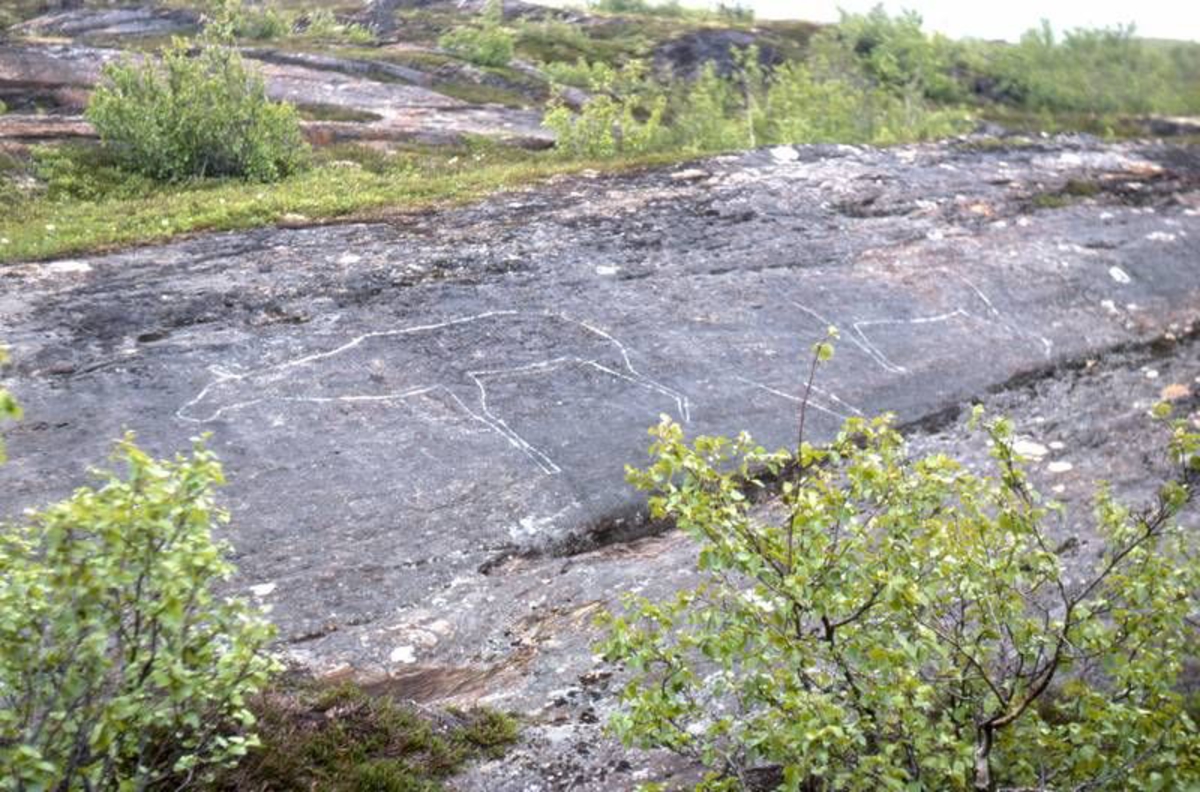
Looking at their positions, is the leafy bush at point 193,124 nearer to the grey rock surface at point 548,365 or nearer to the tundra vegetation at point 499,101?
the tundra vegetation at point 499,101

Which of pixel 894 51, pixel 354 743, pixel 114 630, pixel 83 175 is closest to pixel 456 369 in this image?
pixel 354 743

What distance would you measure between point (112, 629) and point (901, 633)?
140 inches

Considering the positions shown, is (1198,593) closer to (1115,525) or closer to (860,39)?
(1115,525)

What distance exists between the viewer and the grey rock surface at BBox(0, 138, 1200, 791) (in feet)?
30.9

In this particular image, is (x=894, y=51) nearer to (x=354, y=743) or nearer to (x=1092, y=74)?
(x=1092, y=74)

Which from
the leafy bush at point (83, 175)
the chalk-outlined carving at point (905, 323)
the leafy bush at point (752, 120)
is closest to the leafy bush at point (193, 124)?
the leafy bush at point (83, 175)

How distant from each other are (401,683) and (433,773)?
1.23m

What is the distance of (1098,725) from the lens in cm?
557

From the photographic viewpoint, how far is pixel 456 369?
1229cm

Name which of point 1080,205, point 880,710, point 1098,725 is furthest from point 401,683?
point 1080,205

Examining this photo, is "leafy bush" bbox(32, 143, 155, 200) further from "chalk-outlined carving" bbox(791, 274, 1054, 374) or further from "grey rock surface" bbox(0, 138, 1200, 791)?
"chalk-outlined carving" bbox(791, 274, 1054, 374)

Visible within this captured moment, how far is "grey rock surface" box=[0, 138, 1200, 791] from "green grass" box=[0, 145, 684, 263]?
2.44 feet

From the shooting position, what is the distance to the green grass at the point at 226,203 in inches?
583

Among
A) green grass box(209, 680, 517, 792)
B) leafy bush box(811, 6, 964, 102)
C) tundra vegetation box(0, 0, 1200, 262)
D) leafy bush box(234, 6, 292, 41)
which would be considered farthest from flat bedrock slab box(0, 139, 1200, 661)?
leafy bush box(234, 6, 292, 41)
